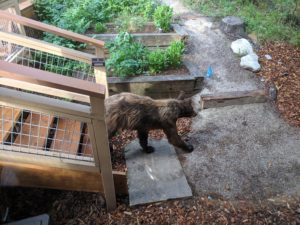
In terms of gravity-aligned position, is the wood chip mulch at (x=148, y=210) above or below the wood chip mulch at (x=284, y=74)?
below

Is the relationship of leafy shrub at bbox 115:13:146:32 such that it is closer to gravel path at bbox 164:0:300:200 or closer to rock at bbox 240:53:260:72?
gravel path at bbox 164:0:300:200

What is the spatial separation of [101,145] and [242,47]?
470cm

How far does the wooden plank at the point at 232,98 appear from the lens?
4.98 metres

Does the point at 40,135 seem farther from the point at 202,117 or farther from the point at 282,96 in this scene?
the point at 282,96

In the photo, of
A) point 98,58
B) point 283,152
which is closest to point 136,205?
point 98,58

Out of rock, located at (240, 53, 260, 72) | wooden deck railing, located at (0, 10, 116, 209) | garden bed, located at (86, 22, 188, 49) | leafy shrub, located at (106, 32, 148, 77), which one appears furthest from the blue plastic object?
wooden deck railing, located at (0, 10, 116, 209)

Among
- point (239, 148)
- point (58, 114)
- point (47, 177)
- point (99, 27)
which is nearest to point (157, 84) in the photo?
point (239, 148)

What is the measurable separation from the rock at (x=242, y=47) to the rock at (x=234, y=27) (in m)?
0.57

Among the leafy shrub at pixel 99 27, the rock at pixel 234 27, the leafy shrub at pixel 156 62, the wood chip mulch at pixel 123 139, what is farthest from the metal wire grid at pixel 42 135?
the rock at pixel 234 27

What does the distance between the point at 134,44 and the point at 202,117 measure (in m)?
1.96

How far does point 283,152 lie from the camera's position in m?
4.19

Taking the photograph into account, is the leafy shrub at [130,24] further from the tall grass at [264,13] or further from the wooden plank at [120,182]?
the wooden plank at [120,182]

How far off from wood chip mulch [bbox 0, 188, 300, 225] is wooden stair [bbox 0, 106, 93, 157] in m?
0.60

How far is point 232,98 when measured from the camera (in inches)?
198
